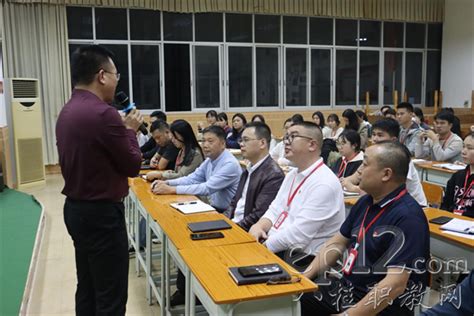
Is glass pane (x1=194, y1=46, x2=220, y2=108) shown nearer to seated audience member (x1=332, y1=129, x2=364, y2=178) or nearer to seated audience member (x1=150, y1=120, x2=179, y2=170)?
seated audience member (x1=150, y1=120, x2=179, y2=170)

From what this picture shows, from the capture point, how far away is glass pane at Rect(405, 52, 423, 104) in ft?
36.0

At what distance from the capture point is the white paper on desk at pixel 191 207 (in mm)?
2815

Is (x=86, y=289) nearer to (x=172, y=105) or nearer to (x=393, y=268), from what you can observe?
(x=393, y=268)

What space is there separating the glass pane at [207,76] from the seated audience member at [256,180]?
21.1 feet

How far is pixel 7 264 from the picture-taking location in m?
3.47

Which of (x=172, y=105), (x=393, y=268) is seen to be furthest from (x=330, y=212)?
(x=172, y=105)

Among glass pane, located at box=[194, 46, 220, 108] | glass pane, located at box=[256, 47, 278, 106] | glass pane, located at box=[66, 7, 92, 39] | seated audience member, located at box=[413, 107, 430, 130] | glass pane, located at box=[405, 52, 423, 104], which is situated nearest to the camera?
seated audience member, located at box=[413, 107, 430, 130]

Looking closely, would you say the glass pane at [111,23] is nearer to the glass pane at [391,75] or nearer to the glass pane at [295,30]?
the glass pane at [295,30]

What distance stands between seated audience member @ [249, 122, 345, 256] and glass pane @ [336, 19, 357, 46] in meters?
8.26

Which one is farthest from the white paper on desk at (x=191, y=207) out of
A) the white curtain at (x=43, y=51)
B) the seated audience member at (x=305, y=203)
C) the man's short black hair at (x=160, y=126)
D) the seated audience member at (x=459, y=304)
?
the white curtain at (x=43, y=51)

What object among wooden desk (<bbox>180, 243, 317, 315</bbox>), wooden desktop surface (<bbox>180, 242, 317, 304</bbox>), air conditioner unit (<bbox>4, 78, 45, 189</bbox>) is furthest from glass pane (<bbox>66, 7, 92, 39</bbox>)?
wooden desk (<bbox>180, 243, 317, 315</bbox>)

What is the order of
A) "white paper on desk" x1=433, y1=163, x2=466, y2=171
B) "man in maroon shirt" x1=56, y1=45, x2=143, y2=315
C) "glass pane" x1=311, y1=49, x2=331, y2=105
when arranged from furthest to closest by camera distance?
"glass pane" x1=311, y1=49, x2=331, y2=105, "white paper on desk" x1=433, y1=163, x2=466, y2=171, "man in maroon shirt" x1=56, y1=45, x2=143, y2=315

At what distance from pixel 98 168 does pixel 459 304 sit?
4.61 feet

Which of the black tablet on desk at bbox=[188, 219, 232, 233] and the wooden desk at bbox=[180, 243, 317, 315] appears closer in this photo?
the wooden desk at bbox=[180, 243, 317, 315]
